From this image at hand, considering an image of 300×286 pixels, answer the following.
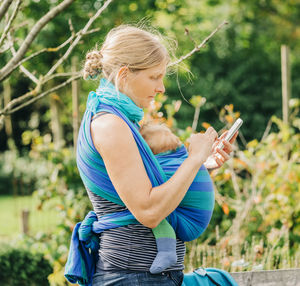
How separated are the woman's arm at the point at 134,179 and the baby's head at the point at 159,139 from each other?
17cm

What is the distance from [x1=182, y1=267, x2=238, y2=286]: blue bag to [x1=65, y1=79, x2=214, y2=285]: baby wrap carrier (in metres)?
0.16

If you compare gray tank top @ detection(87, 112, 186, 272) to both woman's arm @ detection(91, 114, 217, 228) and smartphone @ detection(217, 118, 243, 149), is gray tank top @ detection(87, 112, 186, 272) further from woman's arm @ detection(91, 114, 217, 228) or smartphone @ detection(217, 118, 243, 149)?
smartphone @ detection(217, 118, 243, 149)

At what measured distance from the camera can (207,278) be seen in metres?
1.66

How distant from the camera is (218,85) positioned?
43.1 feet

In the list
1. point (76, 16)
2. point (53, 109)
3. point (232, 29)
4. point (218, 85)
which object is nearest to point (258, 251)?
point (76, 16)

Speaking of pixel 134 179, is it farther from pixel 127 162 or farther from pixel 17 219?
pixel 17 219

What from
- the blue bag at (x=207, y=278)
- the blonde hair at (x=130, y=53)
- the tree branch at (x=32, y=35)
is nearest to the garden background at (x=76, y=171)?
the tree branch at (x=32, y=35)

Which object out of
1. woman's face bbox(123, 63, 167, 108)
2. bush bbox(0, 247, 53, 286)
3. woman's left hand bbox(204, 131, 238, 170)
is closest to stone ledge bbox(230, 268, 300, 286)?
woman's left hand bbox(204, 131, 238, 170)

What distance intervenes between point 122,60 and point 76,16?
4.88m

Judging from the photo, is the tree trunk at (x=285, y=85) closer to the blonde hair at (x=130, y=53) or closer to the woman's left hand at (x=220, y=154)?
the woman's left hand at (x=220, y=154)

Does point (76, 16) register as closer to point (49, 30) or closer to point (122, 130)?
point (49, 30)

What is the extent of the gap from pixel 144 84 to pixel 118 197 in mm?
366

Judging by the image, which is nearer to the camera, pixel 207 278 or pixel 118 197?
pixel 118 197

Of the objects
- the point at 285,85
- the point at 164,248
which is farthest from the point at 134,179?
the point at 285,85
